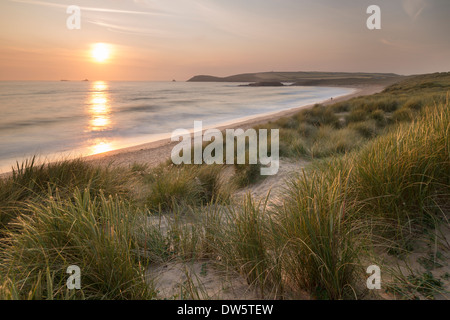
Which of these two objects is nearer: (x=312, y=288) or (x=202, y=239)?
(x=312, y=288)

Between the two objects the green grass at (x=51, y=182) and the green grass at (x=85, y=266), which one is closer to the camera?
the green grass at (x=85, y=266)

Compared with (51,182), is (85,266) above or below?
below

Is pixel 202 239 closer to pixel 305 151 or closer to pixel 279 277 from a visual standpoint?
pixel 279 277

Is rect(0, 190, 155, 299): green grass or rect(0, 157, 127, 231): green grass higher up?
rect(0, 157, 127, 231): green grass

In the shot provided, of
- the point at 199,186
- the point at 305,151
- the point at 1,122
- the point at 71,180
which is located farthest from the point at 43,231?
the point at 1,122

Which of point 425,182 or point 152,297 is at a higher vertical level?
point 425,182

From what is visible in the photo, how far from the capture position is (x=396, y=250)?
7.66 feet

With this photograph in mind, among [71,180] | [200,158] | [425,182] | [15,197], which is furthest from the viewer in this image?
[200,158]

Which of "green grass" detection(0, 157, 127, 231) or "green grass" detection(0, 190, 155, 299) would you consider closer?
"green grass" detection(0, 190, 155, 299)

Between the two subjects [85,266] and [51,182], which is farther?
[51,182]

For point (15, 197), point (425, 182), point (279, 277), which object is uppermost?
point (425, 182)

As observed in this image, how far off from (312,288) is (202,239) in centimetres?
111

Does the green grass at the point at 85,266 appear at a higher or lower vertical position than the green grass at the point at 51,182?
lower
